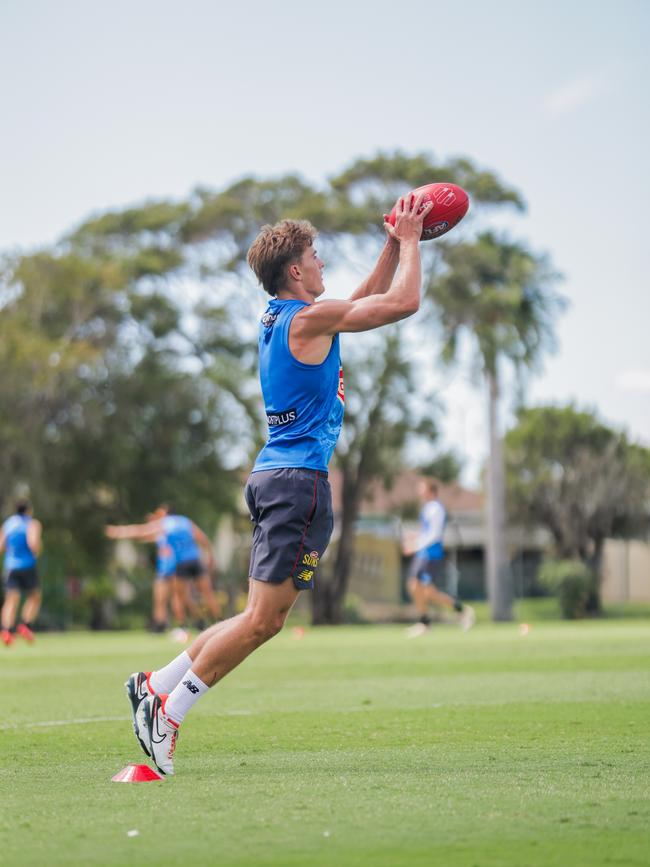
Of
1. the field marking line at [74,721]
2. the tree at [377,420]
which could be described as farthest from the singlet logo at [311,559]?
the tree at [377,420]

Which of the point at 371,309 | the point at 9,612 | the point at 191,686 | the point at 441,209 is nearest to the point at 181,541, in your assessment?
the point at 9,612

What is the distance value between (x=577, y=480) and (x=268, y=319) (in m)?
40.3

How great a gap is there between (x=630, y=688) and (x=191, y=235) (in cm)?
3308

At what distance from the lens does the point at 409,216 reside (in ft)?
19.9

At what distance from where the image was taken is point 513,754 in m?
5.91

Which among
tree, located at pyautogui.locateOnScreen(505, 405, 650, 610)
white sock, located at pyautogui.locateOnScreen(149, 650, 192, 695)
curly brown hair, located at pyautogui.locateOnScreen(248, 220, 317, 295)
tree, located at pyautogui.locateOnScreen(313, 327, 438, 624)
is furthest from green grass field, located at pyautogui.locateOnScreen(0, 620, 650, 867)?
tree, located at pyautogui.locateOnScreen(505, 405, 650, 610)

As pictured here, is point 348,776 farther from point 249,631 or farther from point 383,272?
point 383,272

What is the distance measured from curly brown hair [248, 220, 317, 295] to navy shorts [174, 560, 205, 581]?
17.0m

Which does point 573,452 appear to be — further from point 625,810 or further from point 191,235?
point 625,810

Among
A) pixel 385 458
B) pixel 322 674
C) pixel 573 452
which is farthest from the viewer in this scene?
pixel 573 452

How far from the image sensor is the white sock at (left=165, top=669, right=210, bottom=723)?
553cm

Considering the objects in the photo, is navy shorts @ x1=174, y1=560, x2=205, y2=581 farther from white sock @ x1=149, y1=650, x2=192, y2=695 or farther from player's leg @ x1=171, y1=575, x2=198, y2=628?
white sock @ x1=149, y1=650, x2=192, y2=695

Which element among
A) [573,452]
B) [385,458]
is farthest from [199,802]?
[573,452]

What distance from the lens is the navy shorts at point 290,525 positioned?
557 cm
